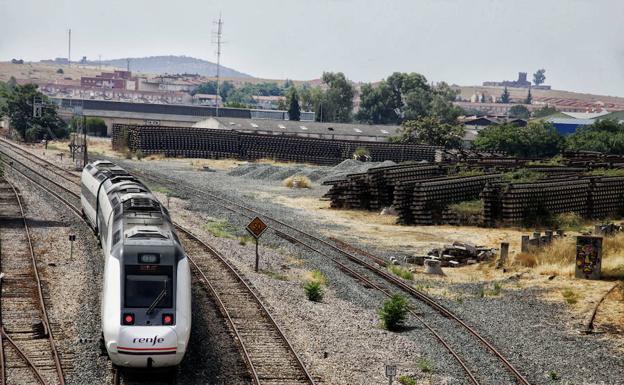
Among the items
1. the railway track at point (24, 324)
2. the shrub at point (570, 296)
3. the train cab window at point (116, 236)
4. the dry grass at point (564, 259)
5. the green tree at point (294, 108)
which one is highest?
the green tree at point (294, 108)

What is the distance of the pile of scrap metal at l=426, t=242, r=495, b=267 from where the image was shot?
1318 inches

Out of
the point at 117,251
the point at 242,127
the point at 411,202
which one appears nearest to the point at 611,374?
the point at 117,251

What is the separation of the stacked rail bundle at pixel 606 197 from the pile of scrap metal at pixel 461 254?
15759mm

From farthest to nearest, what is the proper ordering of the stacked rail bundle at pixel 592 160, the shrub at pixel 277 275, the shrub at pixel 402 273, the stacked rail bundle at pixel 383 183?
the stacked rail bundle at pixel 592 160, the stacked rail bundle at pixel 383 183, the shrub at pixel 402 273, the shrub at pixel 277 275

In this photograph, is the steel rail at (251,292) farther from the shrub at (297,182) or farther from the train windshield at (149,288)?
the shrub at (297,182)

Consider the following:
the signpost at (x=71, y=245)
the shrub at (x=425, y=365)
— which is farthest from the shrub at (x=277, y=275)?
the shrub at (x=425, y=365)

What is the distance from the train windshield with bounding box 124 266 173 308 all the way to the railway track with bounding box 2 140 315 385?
4.56 feet

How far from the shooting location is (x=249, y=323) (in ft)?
69.6

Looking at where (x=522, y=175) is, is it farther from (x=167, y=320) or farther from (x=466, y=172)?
(x=167, y=320)

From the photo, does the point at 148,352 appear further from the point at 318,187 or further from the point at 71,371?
the point at 318,187

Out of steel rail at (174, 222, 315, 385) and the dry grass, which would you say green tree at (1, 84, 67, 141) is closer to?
steel rail at (174, 222, 315, 385)

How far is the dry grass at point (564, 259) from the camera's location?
29531mm

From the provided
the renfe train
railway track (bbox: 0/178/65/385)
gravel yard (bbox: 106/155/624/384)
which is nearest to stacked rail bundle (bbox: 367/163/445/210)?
gravel yard (bbox: 106/155/624/384)

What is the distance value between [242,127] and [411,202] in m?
64.6
